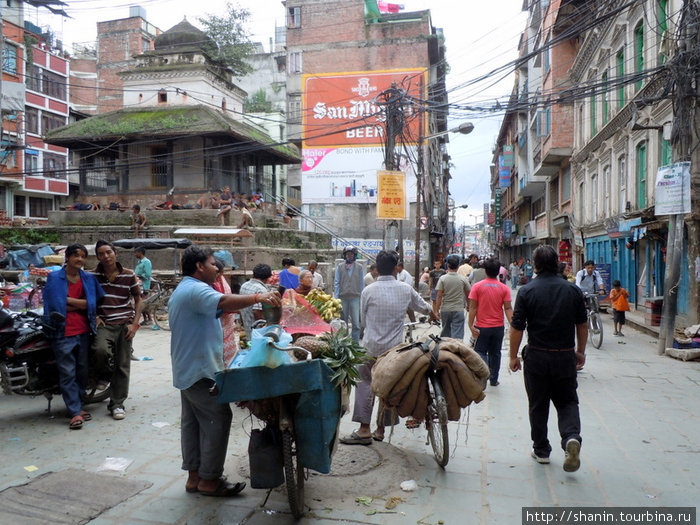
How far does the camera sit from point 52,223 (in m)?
24.2

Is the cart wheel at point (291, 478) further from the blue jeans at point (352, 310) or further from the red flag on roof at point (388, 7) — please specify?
the red flag on roof at point (388, 7)

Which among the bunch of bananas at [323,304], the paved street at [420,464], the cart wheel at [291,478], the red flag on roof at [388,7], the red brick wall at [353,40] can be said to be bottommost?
the paved street at [420,464]

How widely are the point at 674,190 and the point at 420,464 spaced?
26.3 feet

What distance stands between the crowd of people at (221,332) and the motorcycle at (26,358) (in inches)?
11.9

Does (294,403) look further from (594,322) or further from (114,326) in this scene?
(594,322)

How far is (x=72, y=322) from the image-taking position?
561 centimetres

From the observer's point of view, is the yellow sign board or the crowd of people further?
the yellow sign board

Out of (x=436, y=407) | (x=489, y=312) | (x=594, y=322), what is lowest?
(x=594, y=322)

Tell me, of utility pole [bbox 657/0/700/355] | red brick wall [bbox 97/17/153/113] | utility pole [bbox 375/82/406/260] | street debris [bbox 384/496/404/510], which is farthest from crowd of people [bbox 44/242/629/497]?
red brick wall [bbox 97/17/153/113]

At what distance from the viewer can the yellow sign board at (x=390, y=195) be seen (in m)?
14.8

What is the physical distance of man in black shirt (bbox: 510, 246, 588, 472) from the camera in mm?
4539

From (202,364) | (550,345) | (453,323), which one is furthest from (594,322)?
(202,364)

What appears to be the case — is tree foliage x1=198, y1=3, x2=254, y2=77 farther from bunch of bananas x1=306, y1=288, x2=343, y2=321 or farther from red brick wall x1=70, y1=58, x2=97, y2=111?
bunch of bananas x1=306, y1=288, x2=343, y2=321

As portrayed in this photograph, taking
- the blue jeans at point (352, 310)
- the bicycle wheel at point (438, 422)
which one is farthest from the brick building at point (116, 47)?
the bicycle wheel at point (438, 422)
